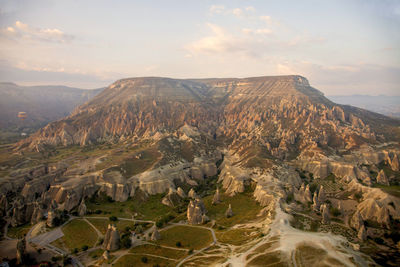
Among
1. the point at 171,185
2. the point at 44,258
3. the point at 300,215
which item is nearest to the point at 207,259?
the point at 300,215

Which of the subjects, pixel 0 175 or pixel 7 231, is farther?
pixel 0 175

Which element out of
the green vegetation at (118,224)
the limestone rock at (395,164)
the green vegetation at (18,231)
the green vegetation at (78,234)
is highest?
the limestone rock at (395,164)

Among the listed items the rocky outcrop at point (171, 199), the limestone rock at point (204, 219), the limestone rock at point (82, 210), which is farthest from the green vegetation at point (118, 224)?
the limestone rock at point (204, 219)

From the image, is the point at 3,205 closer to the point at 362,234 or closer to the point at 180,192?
the point at 180,192

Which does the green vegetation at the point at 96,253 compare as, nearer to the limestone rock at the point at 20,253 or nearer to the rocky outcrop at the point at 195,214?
the limestone rock at the point at 20,253

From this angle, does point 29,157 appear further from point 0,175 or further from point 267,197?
point 267,197

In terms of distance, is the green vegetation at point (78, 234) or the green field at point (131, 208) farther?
the green field at point (131, 208)
